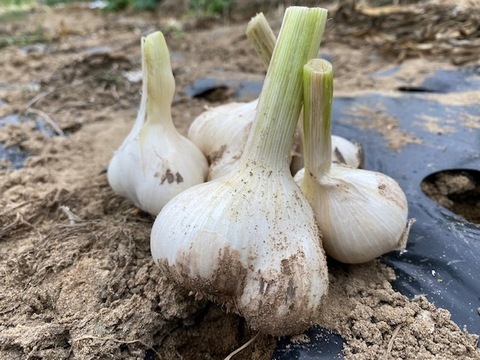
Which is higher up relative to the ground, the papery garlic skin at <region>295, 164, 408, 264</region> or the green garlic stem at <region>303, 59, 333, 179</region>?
the green garlic stem at <region>303, 59, 333, 179</region>

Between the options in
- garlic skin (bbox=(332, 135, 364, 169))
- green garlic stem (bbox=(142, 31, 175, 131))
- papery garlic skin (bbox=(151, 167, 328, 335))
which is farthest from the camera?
garlic skin (bbox=(332, 135, 364, 169))

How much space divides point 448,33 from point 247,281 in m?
2.58

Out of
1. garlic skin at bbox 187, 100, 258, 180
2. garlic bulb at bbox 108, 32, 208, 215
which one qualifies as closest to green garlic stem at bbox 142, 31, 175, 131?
garlic bulb at bbox 108, 32, 208, 215

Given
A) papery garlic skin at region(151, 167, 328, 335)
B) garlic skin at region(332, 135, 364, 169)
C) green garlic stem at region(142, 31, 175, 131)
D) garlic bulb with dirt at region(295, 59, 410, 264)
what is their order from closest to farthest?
papery garlic skin at region(151, 167, 328, 335)
garlic bulb with dirt at region(295, 59, 410, 264)
green garlic stem at region(142, 31, 175, 131)
garlic skin at region(332, 135, 364, 169)

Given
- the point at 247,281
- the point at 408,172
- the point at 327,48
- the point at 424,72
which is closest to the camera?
the point at 247,281

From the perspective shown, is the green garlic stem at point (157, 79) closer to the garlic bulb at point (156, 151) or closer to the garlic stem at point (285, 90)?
the garlic bulb at point (156, 151)

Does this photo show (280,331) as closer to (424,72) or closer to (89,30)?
(424,72)

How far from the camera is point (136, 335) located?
3.71ft

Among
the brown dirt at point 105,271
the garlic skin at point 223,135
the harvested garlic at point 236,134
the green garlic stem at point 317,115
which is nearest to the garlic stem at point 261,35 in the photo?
the harvested garlic at point 236,134

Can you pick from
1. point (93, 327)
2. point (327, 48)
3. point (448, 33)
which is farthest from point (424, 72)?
point (93, 327)

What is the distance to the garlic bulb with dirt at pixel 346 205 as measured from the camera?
3.84 feet

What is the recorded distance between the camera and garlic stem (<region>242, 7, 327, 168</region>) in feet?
3.67

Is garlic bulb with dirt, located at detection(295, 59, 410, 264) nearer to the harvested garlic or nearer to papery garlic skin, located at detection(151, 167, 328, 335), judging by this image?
papery garlic skin, located at detection(151, 167, 328, 335)

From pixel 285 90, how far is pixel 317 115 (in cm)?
10
